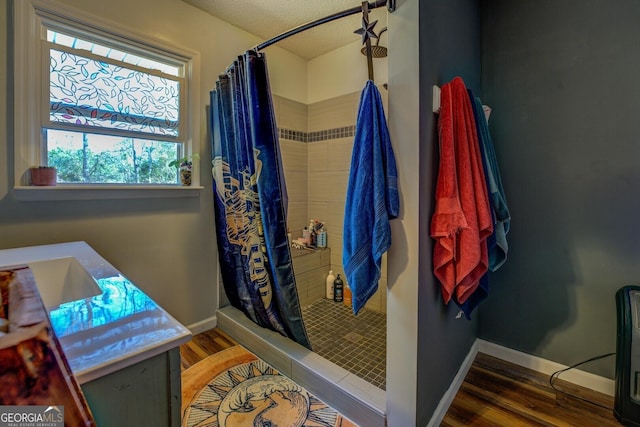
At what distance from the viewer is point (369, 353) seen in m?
1.89

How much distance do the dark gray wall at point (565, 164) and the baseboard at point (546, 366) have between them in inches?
1.6

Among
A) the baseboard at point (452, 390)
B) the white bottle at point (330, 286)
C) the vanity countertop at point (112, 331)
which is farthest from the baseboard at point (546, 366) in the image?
the vanity countertop at point (112, 331)

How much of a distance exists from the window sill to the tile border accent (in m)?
1.06

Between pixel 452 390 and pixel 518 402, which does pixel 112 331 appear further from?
pixel 518 402

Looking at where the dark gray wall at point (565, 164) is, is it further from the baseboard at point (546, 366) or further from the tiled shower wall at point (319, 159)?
the tiled shower wall at point (319, 159)

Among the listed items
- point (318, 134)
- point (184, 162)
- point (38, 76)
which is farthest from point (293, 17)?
point (38, 76)

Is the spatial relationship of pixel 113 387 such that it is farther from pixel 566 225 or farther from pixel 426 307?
pixel 566 225

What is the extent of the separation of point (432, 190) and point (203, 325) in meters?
1.99

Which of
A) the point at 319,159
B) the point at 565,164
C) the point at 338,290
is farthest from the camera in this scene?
the point at 319,159

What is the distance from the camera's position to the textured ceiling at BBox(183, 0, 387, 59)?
6.88 feet

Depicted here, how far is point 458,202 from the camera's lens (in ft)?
4.00

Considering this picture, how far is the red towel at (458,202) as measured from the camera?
122 centimetres

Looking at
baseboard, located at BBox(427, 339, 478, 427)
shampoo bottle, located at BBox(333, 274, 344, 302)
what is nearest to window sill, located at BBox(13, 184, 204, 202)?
shampoo bottle, located at BBox(333, 274, 344, 302)

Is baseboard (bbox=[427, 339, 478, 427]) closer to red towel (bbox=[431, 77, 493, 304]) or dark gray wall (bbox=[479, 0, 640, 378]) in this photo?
dark gray wall (bbox=[479, 0, 640, 378])
